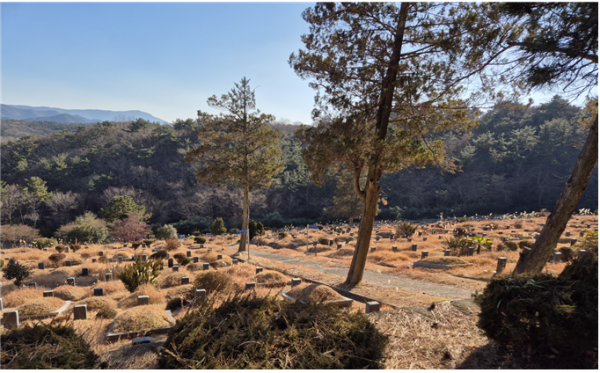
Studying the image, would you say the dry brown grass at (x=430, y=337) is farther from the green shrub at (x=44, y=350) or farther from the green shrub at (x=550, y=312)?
the green shrub at (x=44, y=350)

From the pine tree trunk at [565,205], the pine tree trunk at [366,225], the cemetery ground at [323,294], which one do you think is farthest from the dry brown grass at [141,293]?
the pine tree trunk at [565,205]

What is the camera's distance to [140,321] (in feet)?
17.4

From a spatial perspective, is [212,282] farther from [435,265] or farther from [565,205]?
[435,265]

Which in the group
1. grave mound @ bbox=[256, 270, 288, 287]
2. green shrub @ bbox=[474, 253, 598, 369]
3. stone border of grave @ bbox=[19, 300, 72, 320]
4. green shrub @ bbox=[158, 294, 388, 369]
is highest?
green shrub @ bbox=[474, 253, 598, 369]

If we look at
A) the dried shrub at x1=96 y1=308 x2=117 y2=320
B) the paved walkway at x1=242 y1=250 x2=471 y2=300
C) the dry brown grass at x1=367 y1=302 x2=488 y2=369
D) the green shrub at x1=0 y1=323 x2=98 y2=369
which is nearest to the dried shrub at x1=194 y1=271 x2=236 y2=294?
the dried shrub at x1=96 y1=308 x2=117 y2=320

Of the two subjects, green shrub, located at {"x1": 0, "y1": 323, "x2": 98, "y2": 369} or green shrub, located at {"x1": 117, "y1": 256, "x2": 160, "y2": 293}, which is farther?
green shrub, located at {"x1": 117, "y1": 256, "x2": 160, "y2": 293}

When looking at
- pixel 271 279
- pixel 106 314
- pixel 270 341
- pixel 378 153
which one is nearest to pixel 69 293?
pixel 106 314

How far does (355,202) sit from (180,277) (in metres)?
20.9

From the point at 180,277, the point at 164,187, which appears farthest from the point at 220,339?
the point at 164,187

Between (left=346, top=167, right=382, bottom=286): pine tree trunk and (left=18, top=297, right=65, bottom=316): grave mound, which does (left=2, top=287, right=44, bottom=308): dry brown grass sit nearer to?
(left=18, top=297, right=65, bottom=316): grave mound

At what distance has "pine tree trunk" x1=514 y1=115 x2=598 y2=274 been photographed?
551 centimetres

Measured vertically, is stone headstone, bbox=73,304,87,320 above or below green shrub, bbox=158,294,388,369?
below

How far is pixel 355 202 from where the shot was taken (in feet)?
95.1

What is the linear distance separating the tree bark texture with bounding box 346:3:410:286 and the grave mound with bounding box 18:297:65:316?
647cm
